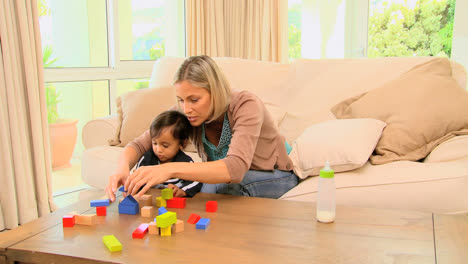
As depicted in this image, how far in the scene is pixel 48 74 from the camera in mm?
3262

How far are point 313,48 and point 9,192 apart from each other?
10.6 feet

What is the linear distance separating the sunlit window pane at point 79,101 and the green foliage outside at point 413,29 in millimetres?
2562

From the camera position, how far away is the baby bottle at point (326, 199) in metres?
1.26

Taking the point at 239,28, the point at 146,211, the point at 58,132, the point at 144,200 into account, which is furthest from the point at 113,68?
the point at 146,211

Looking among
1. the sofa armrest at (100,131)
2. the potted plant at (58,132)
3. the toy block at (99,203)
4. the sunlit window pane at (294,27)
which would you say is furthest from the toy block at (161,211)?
the sunlit window pane at (294,27)

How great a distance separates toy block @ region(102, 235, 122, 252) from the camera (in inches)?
42.3

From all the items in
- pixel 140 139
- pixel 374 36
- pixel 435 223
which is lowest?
pixel 435 223

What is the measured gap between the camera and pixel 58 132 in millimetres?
3938

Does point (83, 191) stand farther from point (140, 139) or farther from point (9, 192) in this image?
point (140, 139)

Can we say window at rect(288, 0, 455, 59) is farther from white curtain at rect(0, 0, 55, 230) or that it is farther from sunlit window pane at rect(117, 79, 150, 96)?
white curtain at rect(0, 0, 55, 230)

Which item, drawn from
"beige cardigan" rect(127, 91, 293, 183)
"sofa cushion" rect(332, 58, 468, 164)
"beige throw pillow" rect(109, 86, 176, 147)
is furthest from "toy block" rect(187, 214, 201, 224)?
"beige throw pillow" rect(109, 86, 176, 147)

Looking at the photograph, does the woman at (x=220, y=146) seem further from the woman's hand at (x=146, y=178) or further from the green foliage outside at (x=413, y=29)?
the green foliage outside at (x=413, y=29)

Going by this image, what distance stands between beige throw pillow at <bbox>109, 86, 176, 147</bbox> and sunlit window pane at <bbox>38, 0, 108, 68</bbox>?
1.53 meters

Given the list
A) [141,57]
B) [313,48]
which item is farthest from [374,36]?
[141,57]
